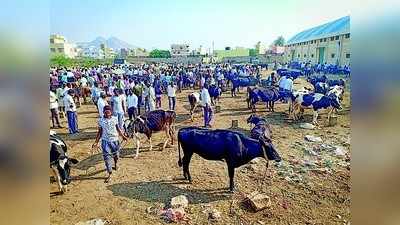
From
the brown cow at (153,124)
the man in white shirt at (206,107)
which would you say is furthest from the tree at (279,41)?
the brown cow at (153,124)

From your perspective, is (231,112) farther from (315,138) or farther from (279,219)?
(279,219)

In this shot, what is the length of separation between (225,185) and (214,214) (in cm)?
38

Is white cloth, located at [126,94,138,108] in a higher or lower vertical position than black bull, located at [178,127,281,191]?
higher

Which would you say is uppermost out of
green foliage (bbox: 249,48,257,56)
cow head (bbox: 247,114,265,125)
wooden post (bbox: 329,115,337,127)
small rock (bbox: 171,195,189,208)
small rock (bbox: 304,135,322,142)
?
green foliage (bbox: 249,48,257,56)

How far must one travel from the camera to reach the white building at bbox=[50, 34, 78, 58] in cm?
330

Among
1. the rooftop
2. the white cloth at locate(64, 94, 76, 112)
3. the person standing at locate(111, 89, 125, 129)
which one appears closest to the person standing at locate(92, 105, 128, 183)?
the person standing at locate(111, 89, 125, 129)

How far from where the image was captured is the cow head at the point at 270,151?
3.74m

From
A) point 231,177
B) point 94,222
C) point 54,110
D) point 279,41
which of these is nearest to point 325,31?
point 279,41

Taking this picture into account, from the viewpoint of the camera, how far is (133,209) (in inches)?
141

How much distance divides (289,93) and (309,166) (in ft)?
3.93

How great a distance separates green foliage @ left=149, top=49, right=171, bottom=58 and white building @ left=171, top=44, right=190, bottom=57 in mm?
74

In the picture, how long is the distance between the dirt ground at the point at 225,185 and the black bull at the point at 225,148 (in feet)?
0.27

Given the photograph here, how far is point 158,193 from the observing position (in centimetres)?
371

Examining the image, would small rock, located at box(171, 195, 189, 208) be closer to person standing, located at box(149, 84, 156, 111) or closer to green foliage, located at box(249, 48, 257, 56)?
person standing, located at box(149, 84, 156, 111)
